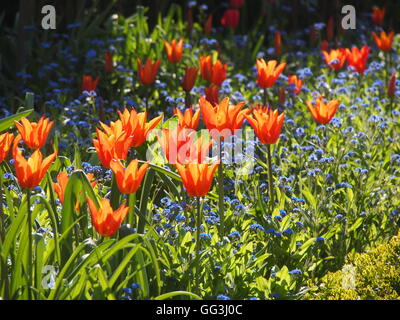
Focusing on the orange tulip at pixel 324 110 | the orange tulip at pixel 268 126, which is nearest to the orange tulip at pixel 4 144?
the orange tulip at pixel 268 126

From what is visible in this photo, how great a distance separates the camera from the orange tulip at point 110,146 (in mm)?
2824

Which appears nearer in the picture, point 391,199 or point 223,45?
point 391,199

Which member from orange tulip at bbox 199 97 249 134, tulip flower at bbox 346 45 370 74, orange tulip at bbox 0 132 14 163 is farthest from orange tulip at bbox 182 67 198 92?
orange tulip at bbox 0 132 14 163

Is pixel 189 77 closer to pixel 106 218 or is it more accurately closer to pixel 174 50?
pixel 174 50

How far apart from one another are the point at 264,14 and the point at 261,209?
437cm

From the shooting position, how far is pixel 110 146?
2834 millimetres

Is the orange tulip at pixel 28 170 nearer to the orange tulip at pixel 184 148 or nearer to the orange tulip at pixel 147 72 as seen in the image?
the orange tulip at pixel 184 148

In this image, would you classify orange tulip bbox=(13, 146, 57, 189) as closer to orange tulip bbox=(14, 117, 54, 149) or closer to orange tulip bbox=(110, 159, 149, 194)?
orange tulip bbox=(110, 159, 149, 194)

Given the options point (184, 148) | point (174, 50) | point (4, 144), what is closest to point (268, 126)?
point (184, 148)

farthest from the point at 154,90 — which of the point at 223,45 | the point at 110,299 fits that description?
the point at 110,299

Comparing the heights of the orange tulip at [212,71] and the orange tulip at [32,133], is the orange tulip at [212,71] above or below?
above

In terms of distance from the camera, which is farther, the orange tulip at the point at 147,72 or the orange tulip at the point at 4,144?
the orange tulip at the point at 147,72

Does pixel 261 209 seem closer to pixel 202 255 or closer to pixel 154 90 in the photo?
pixel 202 255

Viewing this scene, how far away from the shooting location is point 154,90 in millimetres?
5562
